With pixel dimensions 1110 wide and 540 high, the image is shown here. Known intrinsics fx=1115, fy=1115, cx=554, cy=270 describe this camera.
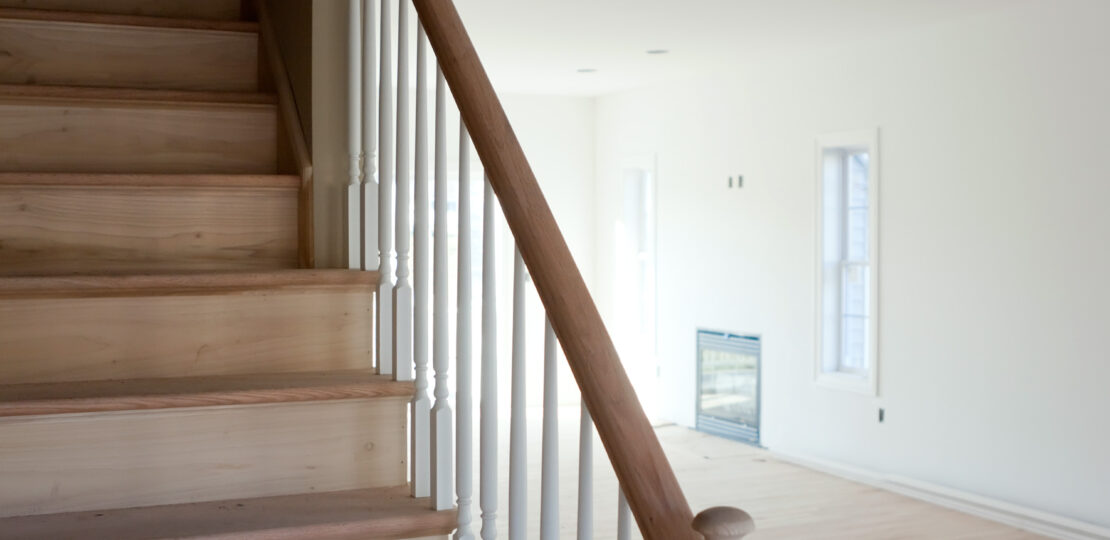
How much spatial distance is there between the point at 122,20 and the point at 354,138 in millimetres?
947

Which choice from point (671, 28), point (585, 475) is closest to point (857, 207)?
point (671, 28)

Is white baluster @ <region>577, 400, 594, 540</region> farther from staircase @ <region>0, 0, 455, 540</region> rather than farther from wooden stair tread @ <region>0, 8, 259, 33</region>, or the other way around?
wooden stair tread @ <region>0, 8, 259, 33</region>

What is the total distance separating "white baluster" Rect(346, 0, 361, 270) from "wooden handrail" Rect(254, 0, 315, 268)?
107 millimetres

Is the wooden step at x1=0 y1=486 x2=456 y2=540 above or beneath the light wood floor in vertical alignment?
above

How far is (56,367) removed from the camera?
2021mm

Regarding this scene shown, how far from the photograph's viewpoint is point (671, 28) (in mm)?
6398

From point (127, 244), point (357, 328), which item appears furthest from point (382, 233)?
point (127, 244)

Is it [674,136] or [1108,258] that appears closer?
[1108,258]

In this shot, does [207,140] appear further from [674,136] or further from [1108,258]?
[674,136]

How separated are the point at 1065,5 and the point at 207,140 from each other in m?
4.55

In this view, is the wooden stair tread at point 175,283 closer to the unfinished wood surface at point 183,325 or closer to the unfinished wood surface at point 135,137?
the unfinished wood surface at point 183,325

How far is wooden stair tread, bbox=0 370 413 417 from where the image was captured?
5.89ft

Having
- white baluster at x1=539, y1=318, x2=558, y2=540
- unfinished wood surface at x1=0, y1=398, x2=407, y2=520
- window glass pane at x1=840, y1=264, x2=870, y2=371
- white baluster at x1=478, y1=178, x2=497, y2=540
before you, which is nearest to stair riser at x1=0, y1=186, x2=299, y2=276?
unfinished wood surface at x1=0, y1=398, x2=407, y2=520

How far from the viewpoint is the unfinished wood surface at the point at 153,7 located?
3.05 meters
